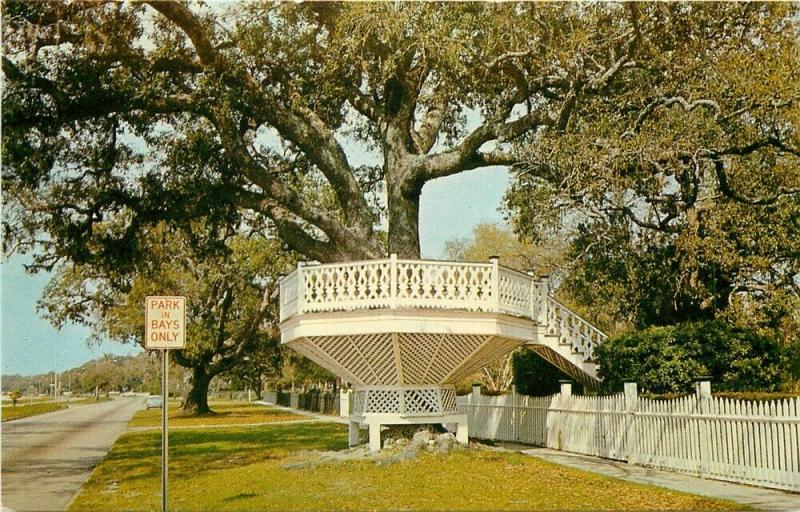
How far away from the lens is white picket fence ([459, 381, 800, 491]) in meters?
14.5

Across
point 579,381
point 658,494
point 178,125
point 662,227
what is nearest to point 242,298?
point 178,125

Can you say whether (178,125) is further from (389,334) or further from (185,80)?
(389,334)

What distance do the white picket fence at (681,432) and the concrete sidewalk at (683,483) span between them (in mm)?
255

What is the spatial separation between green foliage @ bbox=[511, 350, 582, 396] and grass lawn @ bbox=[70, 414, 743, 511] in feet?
21.5

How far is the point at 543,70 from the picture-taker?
2050 centimetres

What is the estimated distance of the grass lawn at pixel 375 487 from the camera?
534 inches

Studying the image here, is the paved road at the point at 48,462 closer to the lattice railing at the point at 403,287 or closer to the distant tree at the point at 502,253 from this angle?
the lattice railing at the point at 403,287

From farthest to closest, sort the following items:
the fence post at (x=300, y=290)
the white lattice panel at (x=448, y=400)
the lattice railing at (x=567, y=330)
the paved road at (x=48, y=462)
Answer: the lattice railing at (x=567, y=330)
the white lattice panel at (x=448, y=400)
the fence post at (x=300, y=290)
the paved road at (x=48, y=462)

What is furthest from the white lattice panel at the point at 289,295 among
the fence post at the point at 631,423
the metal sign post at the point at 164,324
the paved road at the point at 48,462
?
the metal sign post at the point at 164,324

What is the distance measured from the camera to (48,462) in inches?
939

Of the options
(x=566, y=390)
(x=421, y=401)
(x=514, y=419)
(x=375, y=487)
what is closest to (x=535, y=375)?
(x=514, y=419)

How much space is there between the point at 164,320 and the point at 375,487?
17.6 feet

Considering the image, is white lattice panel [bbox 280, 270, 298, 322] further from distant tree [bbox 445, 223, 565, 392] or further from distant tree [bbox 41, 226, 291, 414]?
distant tree [bbox 445, 223, 565, 392]

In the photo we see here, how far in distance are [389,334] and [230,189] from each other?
7.53m
